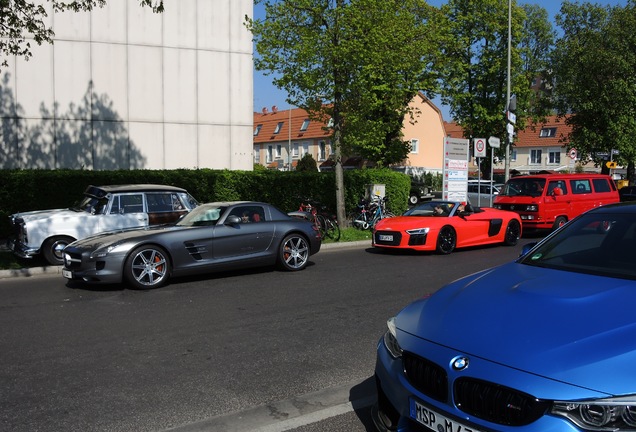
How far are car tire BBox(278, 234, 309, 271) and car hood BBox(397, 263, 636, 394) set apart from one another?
6.45 meters

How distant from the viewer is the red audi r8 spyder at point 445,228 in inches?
478

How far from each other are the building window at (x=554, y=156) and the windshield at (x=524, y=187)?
5300cm

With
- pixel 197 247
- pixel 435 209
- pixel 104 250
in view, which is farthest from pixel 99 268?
pixel 435 209

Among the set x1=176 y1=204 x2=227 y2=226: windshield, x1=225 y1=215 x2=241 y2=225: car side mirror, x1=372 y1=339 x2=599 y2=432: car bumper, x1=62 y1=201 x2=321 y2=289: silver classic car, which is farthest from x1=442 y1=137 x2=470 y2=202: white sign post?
x1=372 y1=339 x2=599 y2=432: car bumper

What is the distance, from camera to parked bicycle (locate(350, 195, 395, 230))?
17.3 meters

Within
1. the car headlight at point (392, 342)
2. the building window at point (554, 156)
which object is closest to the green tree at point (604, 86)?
the building window at point (554, 156)

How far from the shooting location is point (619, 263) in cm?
362

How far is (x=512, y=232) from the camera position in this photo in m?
14.1

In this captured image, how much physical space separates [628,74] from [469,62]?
1028 centimetres

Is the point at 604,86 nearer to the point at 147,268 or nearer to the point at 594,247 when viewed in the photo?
the point at 147,268

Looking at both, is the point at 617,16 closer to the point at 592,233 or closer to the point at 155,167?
the point at 155,167

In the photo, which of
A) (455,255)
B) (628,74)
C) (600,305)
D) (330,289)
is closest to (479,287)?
(600,305)

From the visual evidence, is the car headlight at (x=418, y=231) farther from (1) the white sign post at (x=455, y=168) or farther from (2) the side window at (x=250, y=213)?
(1) the white sign post at (x=455, y=168)

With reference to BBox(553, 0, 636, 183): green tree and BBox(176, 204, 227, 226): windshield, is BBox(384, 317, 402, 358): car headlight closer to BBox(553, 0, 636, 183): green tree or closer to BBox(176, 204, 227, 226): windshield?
BBox(176, 204, 227, 226): windshield
